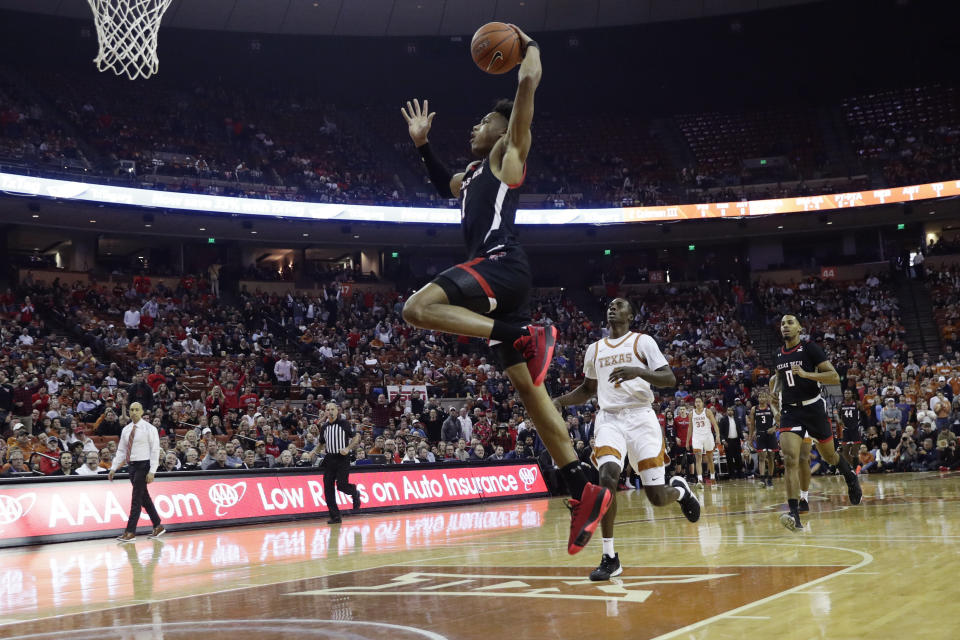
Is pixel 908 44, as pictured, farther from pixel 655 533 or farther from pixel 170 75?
pixel 655 533

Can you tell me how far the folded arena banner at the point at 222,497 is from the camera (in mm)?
12047

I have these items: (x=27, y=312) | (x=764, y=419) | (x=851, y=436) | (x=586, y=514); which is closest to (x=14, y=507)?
(x=586, y=514)

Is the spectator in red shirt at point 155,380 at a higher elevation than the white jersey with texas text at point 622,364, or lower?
higher

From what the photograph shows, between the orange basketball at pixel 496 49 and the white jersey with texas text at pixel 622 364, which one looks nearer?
the orange basketball at pixel 496 49

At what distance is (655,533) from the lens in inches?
375

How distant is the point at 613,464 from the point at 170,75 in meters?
31.7

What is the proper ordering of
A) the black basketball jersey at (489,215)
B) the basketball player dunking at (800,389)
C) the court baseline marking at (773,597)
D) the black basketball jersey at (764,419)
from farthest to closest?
the black basketball jersey at (764,419) < the basketball player dunking at (800,389) < the black basketball jersey at (489,215) < the court baseline marking at (773,597)

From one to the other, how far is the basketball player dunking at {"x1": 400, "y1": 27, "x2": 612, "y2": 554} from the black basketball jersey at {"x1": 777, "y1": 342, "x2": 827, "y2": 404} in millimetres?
5500

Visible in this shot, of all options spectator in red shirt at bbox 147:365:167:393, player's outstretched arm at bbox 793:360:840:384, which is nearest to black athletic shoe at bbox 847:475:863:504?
player's outstretched arm at bbox 793:360:840:384

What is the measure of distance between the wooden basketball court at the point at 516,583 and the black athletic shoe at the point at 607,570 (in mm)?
83

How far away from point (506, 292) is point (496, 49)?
133 centimetres

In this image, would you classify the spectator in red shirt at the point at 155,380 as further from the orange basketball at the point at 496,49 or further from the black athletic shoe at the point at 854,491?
the orange basketball at the point at 496,49

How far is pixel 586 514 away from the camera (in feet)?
16.7

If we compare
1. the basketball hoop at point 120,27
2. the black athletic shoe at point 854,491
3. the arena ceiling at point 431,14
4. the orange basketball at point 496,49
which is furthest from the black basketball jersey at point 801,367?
the arena ceiling at point 431,14
